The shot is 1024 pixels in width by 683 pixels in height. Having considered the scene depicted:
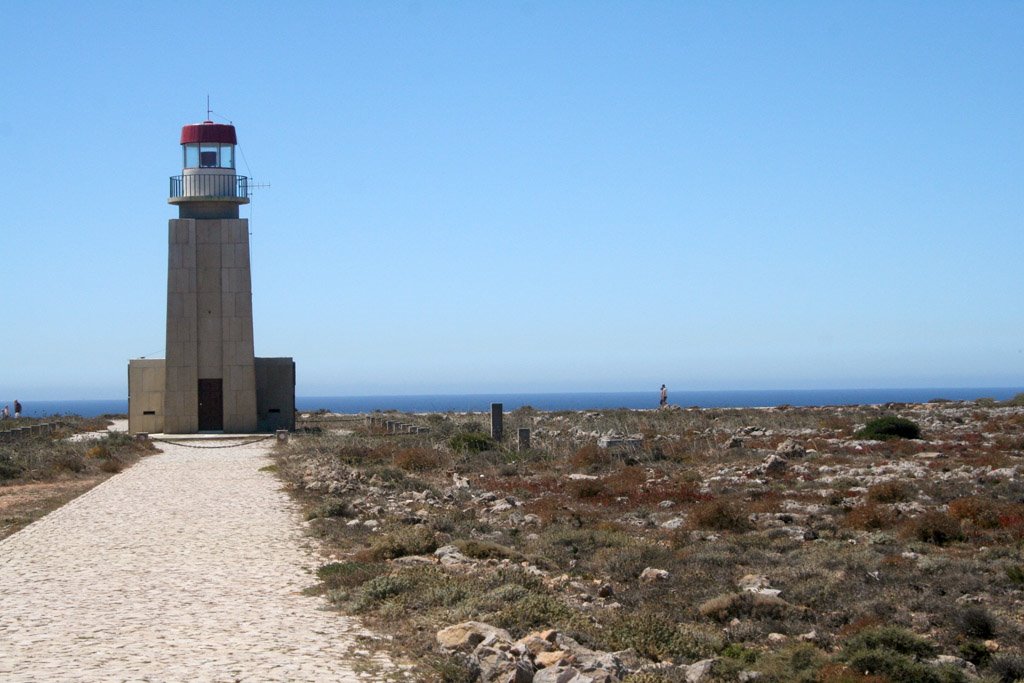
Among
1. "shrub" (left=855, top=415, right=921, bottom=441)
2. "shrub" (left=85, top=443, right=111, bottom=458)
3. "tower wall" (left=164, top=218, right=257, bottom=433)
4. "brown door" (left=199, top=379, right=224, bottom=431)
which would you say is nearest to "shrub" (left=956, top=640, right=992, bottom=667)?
"shrub" (left=855, top=415, right=921, bottom=441)

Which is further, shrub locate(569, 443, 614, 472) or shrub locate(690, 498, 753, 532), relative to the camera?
shrub locate(569, 443, 614, 472)

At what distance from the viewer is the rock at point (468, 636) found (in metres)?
9.30

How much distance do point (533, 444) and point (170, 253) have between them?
1874 centimetres

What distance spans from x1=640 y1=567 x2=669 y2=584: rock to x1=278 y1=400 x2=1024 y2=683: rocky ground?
3 centimetres

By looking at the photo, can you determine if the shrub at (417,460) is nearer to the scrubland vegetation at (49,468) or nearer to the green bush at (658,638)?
the scrubland vegetation at (49,468)

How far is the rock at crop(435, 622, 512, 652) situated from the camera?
9.30 meters

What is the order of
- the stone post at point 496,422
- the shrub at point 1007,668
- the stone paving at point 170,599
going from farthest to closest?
1. the stone post at point 496,422
2. the shrub at point 1007,668
3. the stone paving at point 170,599

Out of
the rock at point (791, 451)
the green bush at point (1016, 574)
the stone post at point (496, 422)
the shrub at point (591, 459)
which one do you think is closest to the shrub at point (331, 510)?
the shrub at point (591, 459)

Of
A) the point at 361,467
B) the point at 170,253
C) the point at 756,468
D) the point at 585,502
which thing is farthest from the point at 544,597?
the point at 170,253

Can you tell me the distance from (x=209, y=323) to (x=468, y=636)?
3609cm

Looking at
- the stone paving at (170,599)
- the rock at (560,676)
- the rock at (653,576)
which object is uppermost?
the rock at (560,676)

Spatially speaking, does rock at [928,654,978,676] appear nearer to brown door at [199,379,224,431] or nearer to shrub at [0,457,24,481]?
shrub at [0,457,24,481]

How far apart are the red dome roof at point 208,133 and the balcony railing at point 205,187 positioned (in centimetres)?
148

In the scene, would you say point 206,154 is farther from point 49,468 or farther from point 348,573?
point 348,573
